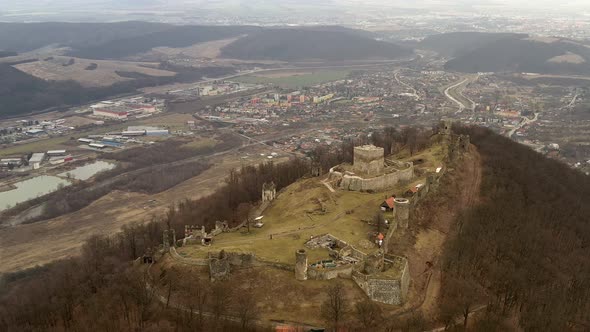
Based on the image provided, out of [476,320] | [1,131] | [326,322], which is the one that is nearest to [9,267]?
[326,322]

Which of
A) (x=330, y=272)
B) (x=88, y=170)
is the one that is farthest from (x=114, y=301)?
(x=88, y=170)

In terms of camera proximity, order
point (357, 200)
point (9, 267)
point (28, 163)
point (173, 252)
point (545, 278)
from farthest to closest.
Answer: point (28, 163), point (9, 267), point (357, 200), point (545, 278), point (173, 252)

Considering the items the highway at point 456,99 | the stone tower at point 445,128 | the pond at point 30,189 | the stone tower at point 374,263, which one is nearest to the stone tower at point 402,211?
the stone tower at point 374,263

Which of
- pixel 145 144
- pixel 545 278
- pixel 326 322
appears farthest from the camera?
pixel 145 144

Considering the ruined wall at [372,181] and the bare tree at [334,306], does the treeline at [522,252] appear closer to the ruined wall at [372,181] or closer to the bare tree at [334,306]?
the bare tree at [334,306]

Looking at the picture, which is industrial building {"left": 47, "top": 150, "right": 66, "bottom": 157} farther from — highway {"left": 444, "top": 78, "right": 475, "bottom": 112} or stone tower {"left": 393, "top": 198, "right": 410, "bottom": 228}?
highway {"left": 444, "top": 78, "right": 475, "bottom": 112}

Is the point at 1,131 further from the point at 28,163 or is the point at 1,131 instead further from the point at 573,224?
the point at 573,224

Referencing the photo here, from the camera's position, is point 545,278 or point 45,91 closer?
point 545,278

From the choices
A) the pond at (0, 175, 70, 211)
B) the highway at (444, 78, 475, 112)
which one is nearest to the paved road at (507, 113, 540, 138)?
the highway at (444, 78, 475, 112)

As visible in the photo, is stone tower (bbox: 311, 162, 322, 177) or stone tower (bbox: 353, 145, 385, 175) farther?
stone tower (bbox: 311, 162, 322, 177)
